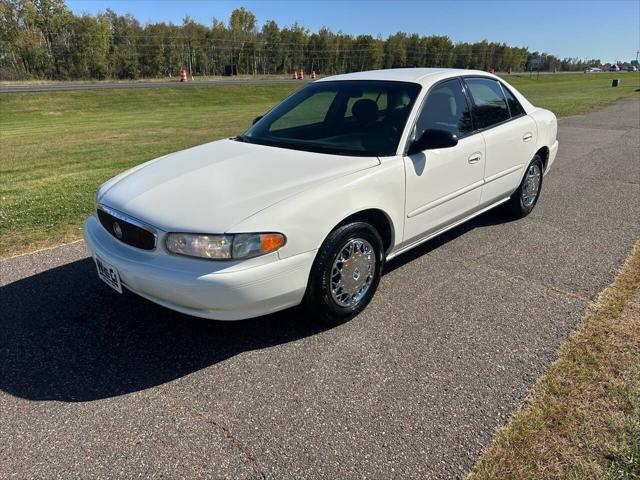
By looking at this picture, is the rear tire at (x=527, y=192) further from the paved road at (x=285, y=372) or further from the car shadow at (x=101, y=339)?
the car shadow at (x=101, y=339)

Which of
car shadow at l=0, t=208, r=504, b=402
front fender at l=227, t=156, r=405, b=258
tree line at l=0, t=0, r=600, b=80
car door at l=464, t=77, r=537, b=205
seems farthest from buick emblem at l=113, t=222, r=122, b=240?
tree line at l=0, t=0, r=600, b=80

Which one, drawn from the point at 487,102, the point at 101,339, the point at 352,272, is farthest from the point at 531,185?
the point at 101,339

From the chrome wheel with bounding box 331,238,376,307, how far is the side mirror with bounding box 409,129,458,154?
32.8 inches

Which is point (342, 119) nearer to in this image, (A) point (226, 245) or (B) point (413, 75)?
(B) point (413, 75)

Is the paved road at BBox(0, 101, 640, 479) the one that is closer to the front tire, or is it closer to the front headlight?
the front tire

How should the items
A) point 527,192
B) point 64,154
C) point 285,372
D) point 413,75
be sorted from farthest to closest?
point 64,154
point 527,192
point 413,75
point 285,372

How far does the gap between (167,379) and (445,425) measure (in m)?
1.53

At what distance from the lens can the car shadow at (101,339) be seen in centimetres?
264

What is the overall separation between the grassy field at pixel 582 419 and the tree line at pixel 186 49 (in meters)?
50.9

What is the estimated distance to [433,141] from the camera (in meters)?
3.35

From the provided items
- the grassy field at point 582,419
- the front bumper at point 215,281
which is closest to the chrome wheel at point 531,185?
the grassy field at point 582,419

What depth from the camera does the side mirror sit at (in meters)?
3.33

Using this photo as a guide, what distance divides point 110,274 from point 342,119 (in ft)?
6.97

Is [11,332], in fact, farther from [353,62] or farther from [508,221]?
[353,62]
